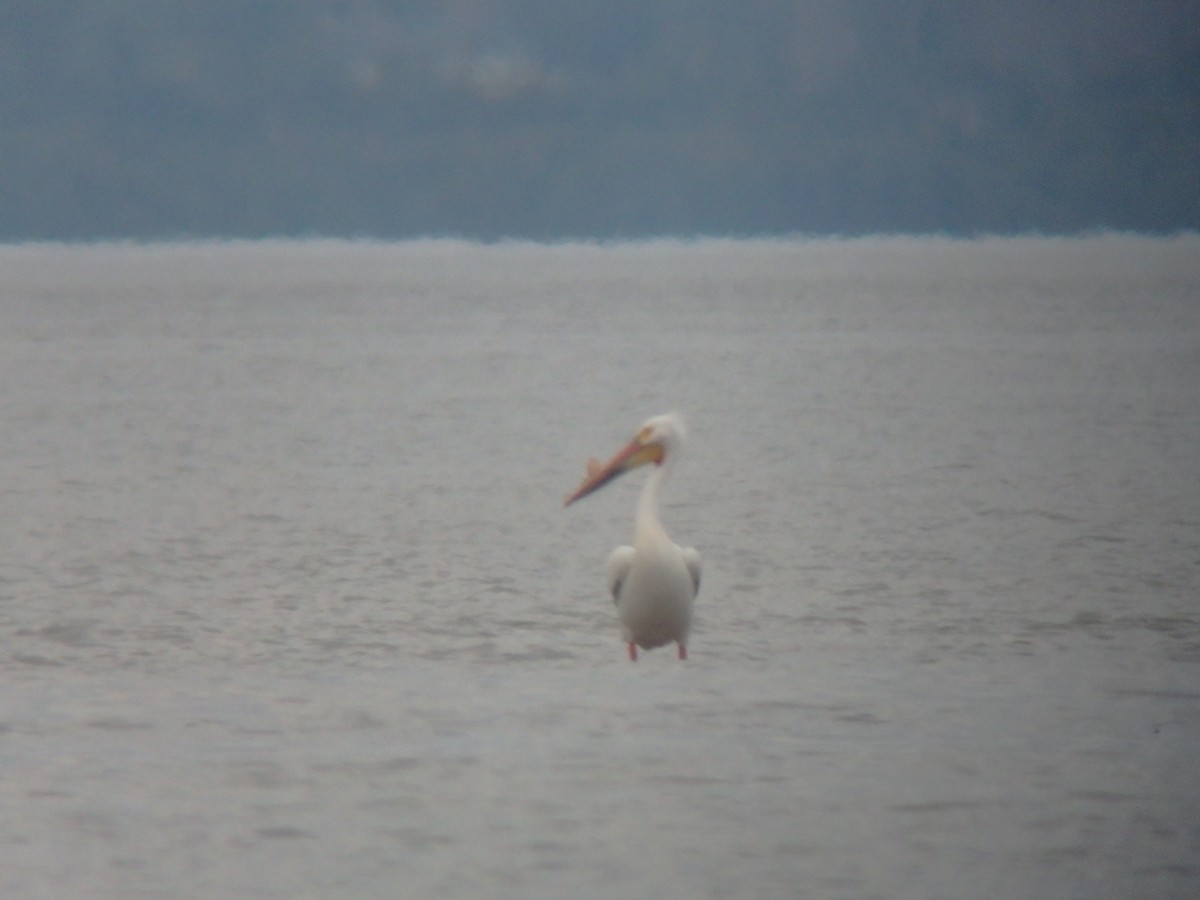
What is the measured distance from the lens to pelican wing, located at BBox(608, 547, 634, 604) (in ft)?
29.8

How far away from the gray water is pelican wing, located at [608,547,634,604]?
370 millimetres

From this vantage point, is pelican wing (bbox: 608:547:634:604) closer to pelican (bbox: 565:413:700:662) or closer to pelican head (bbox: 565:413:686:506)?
pelican (bbox: 565:413:700:662)

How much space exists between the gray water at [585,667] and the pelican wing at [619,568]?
370 millimetres

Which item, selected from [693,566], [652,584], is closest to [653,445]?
[693,566]

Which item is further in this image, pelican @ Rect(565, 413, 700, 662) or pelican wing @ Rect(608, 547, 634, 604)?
pelican wing @ Rect(608, 547, 634, 604)

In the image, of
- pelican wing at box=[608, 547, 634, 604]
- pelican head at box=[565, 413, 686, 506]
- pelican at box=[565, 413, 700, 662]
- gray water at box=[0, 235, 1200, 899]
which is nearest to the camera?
gray water at box=[0, 235, 1200, 899]

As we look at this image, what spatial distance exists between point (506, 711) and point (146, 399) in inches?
870

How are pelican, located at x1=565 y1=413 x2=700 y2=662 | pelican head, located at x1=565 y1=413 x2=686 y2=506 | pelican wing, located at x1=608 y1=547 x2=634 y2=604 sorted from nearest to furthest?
pelican, located at x1=565 y1=413 x2=700 y2=662 < pelican wing, located at x1=608 y1=547 x2=634 y2=604 < pelican head, located at x1=565 y1=413 x2=686 y2=506

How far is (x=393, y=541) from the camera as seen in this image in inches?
535

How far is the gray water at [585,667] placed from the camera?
20.5 feet

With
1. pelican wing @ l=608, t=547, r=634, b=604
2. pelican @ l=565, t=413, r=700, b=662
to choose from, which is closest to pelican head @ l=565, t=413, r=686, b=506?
pelican @ l=565, t=413, r=700, b=662

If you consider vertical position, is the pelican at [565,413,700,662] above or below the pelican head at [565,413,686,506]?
below

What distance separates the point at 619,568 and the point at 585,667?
18.2 inches

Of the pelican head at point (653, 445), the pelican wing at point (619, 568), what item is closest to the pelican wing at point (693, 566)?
the pelican wing at point (619, 568)
